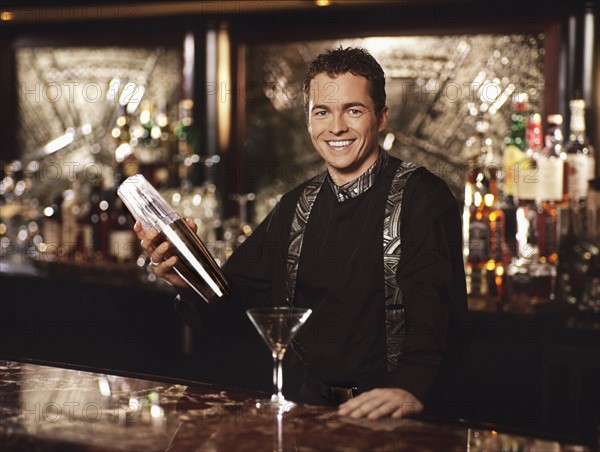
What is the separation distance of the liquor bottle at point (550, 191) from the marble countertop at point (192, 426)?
6.63 feet

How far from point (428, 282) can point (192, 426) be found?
76cm

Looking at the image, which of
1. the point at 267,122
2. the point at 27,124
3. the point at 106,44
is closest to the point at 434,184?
the point at 267,122

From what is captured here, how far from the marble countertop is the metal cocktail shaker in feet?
0.89

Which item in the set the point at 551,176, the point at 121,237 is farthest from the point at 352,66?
the point at 121,237

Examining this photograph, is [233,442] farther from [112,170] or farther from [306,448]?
[112,170]

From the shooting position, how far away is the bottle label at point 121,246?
4625 mm

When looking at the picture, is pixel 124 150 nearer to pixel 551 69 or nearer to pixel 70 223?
pixel 70 223

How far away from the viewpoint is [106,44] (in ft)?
17.6

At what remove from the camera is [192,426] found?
162cm

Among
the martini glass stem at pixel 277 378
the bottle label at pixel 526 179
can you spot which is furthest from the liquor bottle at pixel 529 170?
the martini glass stem at pixel 277 378

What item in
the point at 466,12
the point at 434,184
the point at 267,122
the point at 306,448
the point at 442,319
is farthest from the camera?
the point at 267,122

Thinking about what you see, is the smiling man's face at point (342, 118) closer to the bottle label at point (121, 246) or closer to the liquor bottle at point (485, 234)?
the liquor bottle at point (485, 234)

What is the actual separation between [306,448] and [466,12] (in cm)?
324

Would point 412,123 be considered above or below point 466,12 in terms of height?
below
